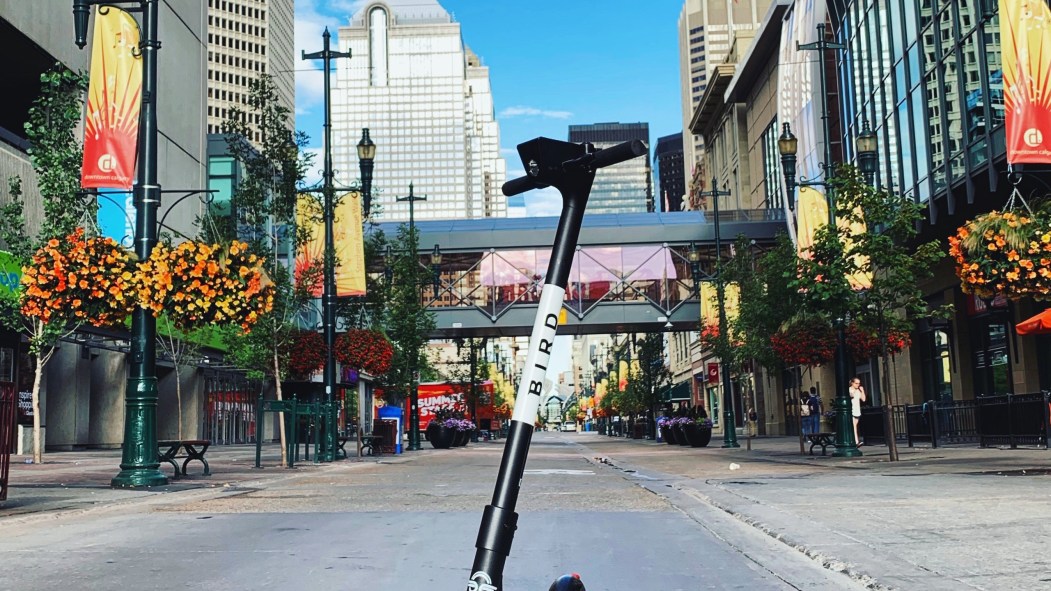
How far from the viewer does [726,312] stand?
35.2 meters

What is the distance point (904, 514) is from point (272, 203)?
17704 millimetres

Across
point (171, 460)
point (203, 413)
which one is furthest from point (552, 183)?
point (203, 413)

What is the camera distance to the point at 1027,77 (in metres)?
Result: 18.7

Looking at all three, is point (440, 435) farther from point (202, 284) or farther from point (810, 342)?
point (202, 284)

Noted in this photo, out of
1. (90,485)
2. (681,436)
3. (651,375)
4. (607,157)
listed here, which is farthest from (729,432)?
(607,157)

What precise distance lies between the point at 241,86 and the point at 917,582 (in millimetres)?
158834

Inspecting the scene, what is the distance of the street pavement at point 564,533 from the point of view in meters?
6.41

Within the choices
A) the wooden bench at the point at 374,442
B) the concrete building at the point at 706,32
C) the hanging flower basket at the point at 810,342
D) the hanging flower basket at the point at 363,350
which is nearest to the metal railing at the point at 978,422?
the hanging flower basket at the point at 810,342

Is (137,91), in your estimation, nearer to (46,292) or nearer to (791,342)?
(46,292)

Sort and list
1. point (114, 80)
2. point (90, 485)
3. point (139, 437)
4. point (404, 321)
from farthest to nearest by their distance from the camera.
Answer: point (404, 321) → point (114, 80) → point (90, 485) → point (139, 437)

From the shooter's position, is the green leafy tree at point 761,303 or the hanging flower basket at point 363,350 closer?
the hanging flower basket at point 363,350

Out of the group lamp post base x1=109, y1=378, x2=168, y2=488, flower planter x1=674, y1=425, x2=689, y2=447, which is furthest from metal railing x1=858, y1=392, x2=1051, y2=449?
lamp post base x1=109, y1=378, x2=168, y2=488

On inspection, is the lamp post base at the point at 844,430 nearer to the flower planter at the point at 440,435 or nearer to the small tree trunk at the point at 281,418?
the small tree trunk at the point at 281,418

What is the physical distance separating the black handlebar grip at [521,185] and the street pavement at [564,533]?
321cm
